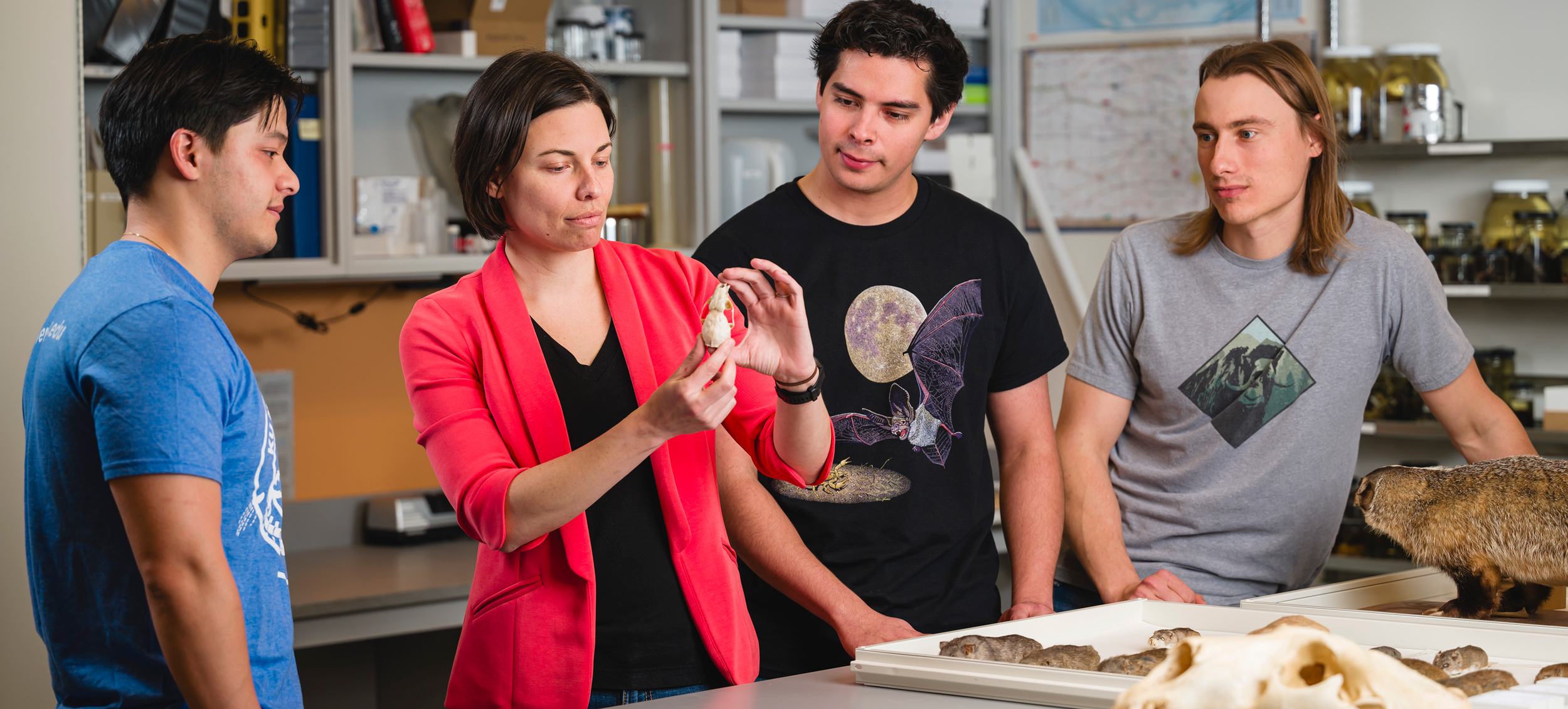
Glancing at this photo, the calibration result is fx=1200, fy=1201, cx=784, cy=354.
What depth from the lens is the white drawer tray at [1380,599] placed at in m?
1.24

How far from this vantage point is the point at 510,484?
116 centimetres

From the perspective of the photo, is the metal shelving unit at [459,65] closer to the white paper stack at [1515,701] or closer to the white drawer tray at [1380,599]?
the white drawer tray at [1380,599]

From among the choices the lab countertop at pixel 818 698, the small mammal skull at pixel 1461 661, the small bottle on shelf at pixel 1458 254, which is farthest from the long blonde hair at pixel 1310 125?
Answer: the small bottle on shelf at pixel 1458 254

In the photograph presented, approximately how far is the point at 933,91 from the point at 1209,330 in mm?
523

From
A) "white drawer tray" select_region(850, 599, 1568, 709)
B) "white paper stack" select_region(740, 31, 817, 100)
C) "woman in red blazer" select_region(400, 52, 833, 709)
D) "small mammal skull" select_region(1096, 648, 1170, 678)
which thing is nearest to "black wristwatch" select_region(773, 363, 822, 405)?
"woman in red blazer" select_region(400, 52, 833, 709)

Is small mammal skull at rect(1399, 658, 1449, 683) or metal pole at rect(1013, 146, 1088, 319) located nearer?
small mammal skull at rect(1399, 658, 1449, 683)

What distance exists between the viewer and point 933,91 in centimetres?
165

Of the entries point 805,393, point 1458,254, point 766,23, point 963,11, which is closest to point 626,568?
point 805,393

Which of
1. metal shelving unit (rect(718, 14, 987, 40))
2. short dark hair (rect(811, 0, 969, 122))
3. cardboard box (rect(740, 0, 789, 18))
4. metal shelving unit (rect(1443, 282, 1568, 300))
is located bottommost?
metal shelving unit (rect(1443, 282, 1568, 300))

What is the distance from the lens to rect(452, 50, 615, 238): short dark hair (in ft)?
4.03

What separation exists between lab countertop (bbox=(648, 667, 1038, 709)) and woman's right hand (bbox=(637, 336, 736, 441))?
0.84ft

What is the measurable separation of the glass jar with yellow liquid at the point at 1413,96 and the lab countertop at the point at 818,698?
8.35 feet

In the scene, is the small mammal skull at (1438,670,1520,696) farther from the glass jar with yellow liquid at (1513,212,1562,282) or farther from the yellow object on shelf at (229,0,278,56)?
the yellow object on shelf at (229,0,278,56)

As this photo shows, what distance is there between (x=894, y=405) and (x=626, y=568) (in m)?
0.49
